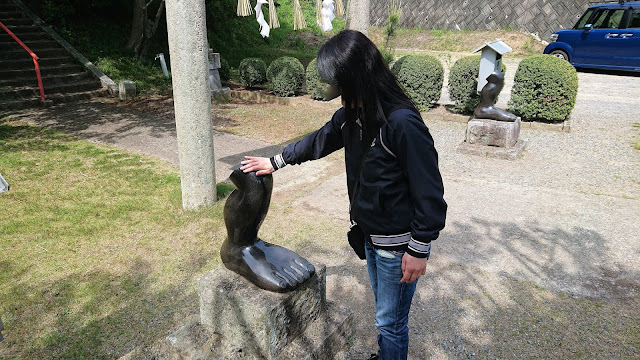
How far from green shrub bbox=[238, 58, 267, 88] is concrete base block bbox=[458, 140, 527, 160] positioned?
600 centimetres

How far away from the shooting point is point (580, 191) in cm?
565

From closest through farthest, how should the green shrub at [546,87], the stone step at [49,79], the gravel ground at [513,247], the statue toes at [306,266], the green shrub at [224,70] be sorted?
the statue toes at [306,266] → the gravel ground at [513,247] → the green shrub at [546,87] → the stone step at [49,79] → the green shrub at [224,70]

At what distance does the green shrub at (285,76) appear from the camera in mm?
10719

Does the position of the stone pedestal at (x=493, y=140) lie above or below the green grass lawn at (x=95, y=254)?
above

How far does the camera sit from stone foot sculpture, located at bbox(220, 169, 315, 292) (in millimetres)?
2289

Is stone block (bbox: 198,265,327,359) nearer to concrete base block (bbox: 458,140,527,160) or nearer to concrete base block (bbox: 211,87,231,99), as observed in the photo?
concrete base block (bbox: 458,140,527,160)

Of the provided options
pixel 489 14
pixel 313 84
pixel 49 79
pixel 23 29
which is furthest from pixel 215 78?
pixel 489 14

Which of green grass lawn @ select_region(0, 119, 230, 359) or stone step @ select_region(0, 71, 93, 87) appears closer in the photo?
green grass lawn @ select_region(0, 119, 230, 359)

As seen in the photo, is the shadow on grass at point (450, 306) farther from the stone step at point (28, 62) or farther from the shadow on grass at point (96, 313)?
the stone step at point (28, 62)

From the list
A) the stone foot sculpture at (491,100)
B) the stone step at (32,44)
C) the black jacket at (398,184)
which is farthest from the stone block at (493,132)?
the stone step at (32,44)

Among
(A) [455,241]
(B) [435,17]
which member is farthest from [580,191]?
(B) [435,17]

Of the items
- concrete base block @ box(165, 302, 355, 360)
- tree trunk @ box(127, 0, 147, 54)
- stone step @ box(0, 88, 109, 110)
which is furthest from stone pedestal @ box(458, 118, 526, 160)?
tree trunk @ box(127, 0, 147, 54)

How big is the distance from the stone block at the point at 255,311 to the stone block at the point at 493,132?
17.5ft

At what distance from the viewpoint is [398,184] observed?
79.2 inches
